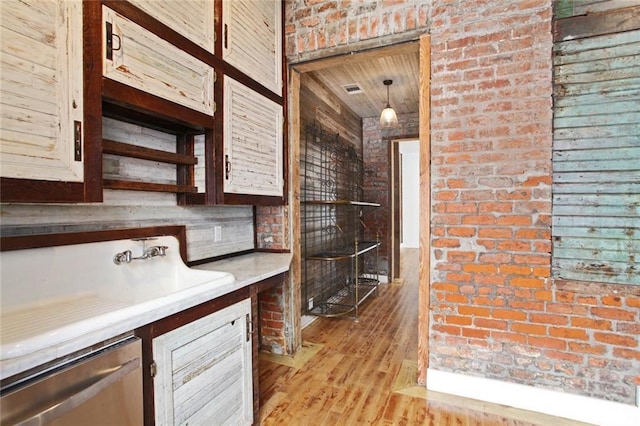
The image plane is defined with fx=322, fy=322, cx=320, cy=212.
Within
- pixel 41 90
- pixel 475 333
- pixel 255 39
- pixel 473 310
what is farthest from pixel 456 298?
pixel 41 90

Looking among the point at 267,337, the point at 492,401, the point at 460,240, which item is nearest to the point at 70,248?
the point at 267,337

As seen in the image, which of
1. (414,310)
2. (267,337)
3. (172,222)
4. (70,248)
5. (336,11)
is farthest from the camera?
(414,310)

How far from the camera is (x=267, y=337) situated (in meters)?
2.71

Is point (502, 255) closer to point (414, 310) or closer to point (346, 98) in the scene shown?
point (414, 310)

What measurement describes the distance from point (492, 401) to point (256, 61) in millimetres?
2679

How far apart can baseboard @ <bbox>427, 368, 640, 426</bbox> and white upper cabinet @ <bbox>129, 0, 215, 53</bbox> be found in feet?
8.11

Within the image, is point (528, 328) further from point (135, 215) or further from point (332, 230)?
point (332, 230)

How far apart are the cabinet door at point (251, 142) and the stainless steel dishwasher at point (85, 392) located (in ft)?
3.56

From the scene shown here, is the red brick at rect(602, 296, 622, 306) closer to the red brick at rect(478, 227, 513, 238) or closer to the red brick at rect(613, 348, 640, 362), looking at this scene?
the red brick at rect(613, 348, 640, 362)

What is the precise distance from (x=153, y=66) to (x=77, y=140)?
52 centimetres

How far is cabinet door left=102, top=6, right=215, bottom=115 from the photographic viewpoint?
4.22 ft

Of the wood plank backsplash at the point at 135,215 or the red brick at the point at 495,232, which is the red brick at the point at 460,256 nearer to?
the red brick at the point at 495,232

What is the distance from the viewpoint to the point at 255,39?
7.14ft

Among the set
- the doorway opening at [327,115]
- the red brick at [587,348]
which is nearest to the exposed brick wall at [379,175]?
the doorway opening at [327,115]
